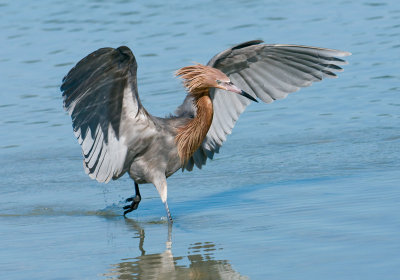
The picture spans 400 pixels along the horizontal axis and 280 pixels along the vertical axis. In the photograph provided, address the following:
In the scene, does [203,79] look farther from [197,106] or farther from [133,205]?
[133,205]

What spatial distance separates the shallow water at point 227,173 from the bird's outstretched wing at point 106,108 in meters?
0.57

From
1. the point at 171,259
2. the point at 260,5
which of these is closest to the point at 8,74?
the point at 260,5

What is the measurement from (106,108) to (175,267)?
177 centimetres

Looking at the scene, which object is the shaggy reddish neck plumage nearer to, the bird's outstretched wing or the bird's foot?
the bird's outstretched wing

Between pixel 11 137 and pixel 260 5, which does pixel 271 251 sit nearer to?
pixel 11 137

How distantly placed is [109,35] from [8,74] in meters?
2.40

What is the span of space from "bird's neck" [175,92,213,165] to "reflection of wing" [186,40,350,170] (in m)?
0.53

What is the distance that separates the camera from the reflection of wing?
8.38 meters

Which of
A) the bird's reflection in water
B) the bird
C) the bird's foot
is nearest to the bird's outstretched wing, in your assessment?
the bird

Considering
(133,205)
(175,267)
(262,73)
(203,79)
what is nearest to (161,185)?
(133,205)

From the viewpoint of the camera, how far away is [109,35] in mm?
15031

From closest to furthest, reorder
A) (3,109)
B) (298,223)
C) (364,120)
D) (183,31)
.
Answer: (298,223)
(364,120)
(3,109)
(183,31)

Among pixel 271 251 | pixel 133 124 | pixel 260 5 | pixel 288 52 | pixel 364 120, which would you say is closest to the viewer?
pixel 271 251

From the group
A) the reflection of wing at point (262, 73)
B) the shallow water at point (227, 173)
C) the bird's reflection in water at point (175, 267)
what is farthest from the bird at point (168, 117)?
the bird's reflection in water at point (175, 267)
